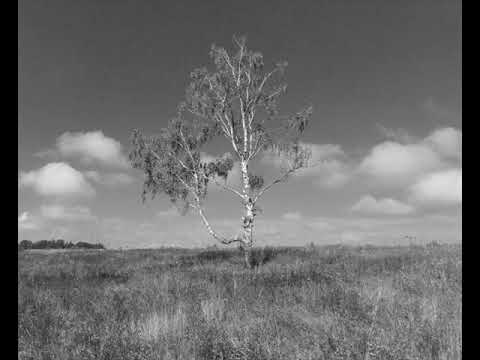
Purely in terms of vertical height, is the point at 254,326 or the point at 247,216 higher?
the point at 247,216

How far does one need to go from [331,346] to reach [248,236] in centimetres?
1285

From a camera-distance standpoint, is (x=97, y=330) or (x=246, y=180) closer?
(x=97, y=330)

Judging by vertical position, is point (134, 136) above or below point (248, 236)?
above

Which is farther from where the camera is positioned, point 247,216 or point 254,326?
point 247,216

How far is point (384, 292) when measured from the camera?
6.83 meters

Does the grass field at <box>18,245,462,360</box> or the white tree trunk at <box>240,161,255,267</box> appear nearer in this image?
the grass field at <box>18,245,462,360</box>

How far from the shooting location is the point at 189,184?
1916 centimetres

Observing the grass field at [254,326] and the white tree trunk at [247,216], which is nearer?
the grass field at [254,326]

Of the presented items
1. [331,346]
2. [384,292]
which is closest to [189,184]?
[384,292]
